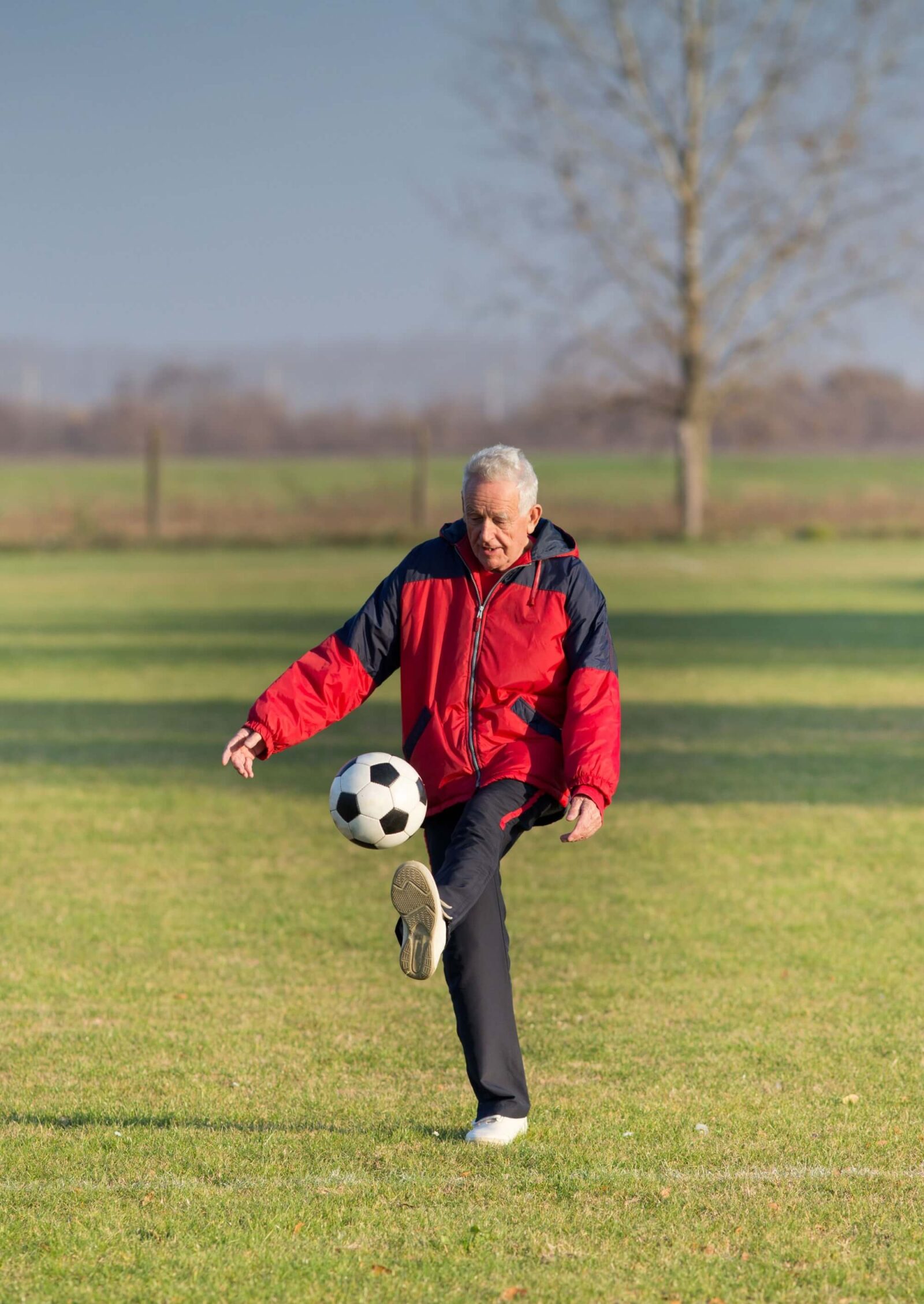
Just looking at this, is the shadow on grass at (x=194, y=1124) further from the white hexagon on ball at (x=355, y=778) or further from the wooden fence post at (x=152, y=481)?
the wooden fence post at (x=152, y=481)

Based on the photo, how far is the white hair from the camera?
439 cm

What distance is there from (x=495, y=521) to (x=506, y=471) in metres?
0.13

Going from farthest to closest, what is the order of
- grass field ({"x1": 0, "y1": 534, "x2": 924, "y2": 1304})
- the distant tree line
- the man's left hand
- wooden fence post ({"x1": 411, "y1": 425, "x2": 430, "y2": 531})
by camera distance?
the distant tree line → wooden fence post ({"x1": 411, "y1": 425, "x2": 430, "y2": 531}) → the man's left hand → grass field ({"x1": 0, "y1": 534, "x2": 924, "y2": 1304})

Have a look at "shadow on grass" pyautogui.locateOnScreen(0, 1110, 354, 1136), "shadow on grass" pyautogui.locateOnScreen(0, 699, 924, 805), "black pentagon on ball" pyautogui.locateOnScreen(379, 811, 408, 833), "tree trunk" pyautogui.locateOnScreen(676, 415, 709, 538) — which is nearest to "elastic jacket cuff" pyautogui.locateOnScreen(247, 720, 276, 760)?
"black pentagon on ball" pyautogui.locateOnScreen(379, 811, 408, 833)

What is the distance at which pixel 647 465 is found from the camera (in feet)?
175

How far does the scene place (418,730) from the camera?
4613mm

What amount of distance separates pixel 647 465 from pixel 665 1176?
4992 centimetres

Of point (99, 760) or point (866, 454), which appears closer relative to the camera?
point (99, 760)

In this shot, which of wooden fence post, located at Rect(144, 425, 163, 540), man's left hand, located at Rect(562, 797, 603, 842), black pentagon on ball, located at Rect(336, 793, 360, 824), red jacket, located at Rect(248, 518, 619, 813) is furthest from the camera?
wooden fence post, located at Rect(144, 425, 163, 540)

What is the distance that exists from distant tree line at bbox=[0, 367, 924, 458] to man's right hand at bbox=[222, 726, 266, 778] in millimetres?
A: 33985

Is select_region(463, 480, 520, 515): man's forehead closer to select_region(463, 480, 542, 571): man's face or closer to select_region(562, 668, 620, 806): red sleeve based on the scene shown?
select_region(463, 480, 542, 571): man's face

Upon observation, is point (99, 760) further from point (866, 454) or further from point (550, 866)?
point (866, 454)

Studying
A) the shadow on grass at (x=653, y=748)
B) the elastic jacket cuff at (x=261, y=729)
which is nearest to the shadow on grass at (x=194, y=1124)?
the elastic jacket cuff at (x=261, y=729)

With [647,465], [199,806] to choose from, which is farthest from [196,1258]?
[647,465]
